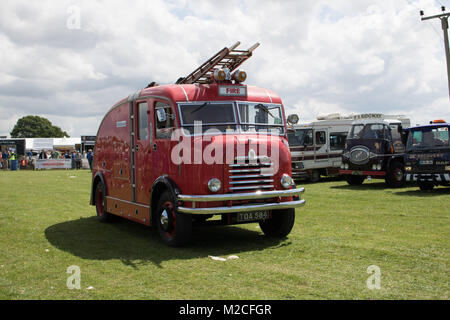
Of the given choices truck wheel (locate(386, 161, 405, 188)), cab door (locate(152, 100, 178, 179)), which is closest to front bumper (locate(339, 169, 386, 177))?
truck wheel (locate(386, 161, 405, 188))

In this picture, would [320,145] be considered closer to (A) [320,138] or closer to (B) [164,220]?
(A) [320,138]

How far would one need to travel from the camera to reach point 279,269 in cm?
623

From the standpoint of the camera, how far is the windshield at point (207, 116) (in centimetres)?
786

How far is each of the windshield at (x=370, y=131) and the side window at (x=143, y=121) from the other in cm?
1191

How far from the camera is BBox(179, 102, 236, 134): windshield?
7863 millimetres

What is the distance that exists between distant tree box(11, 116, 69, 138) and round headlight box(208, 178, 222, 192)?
109 meters

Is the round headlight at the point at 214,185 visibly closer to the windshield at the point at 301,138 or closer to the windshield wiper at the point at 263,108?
the windshield wiper at the point at 263,108

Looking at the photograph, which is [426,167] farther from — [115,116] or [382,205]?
[115,116]

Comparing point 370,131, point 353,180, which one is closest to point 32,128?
point 353,180

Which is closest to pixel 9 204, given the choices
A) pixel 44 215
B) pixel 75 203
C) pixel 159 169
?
pixel 75 203

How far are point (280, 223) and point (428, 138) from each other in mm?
9758

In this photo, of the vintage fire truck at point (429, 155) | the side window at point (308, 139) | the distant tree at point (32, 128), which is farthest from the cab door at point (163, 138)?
the distant tree at point (32, 128)

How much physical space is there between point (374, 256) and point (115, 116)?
619cm

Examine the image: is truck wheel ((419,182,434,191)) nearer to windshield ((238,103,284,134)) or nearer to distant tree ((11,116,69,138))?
windshield ((238,103,284,134))
